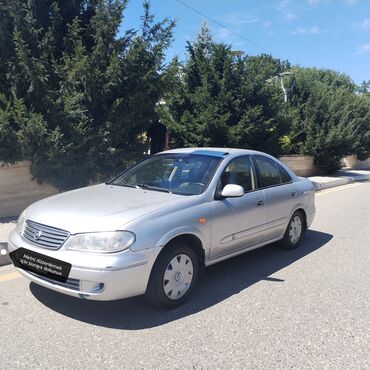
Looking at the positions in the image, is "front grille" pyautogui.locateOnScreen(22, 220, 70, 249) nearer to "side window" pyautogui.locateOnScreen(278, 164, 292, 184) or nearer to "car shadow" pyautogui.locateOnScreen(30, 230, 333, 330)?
"car shadow" pyautogui.locateOnScreen(30, 230, 333, 330)

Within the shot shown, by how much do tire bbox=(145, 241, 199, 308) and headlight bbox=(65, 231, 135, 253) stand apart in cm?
42

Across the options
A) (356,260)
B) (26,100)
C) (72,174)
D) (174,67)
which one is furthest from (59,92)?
(356,260)

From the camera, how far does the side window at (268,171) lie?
5.81 metres

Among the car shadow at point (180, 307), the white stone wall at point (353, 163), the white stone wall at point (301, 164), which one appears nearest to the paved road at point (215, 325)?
the car shadow at point (180, 307)

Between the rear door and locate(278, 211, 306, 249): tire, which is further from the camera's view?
locate(278, 211, 306, 249): tire

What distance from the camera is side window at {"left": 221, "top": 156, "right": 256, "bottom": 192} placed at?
5.16m

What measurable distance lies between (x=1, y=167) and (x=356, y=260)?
6005 millimetres

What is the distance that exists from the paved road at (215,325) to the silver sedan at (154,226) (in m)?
A: 0.31

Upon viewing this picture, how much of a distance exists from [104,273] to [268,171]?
305 centimetres

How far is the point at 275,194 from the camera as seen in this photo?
Result: 5.84 m

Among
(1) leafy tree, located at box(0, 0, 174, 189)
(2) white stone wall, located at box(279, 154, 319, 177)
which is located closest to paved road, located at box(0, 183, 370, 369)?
(1) leafy tree, located at box(0, 0, 174, 189)

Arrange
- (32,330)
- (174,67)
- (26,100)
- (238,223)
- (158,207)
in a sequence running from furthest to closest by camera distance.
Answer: (174,67), (26,100), (238,223), (158,207), (32,330)

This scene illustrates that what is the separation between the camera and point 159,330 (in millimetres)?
3834

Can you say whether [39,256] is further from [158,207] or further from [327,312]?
[327,312]
